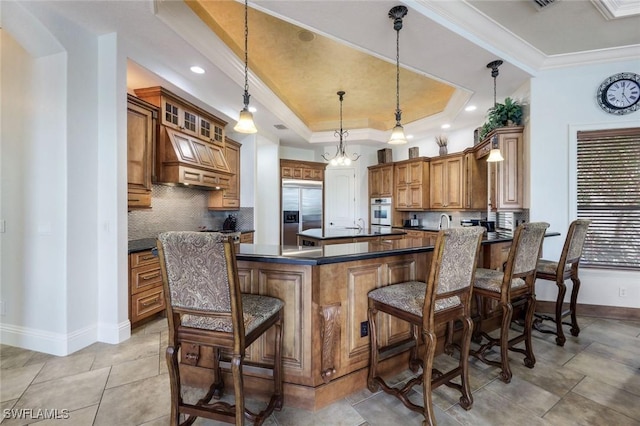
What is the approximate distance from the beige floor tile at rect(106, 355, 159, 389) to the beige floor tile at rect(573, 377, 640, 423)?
10.1 feet

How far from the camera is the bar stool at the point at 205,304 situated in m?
1.31

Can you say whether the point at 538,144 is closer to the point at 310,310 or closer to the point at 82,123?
the point at 310,310

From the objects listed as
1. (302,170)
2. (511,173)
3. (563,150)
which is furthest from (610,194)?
(302,170)

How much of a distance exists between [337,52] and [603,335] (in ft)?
13.9

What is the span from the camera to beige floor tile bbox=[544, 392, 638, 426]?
65.2 inches

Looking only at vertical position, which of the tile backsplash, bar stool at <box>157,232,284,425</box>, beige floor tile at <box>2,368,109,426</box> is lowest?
beige floor tile at <box>2,368,109,426</box>

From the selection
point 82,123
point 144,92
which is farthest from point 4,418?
point 144,92

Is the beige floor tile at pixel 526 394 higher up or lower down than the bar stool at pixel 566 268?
lower down

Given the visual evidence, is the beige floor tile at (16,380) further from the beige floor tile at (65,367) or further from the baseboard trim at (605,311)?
the baseboard trim at (605,311)

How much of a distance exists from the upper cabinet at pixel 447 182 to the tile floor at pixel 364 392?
125 inches

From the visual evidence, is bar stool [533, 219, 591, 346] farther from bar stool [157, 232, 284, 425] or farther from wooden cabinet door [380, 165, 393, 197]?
wooden cabinet door [380, 165, 393, 197]

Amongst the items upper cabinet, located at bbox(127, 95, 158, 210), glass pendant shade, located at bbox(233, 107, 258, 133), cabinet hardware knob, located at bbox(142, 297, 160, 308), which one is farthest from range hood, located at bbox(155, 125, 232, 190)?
glass pendant shade, located at bbox(233, 107, 258, 133)

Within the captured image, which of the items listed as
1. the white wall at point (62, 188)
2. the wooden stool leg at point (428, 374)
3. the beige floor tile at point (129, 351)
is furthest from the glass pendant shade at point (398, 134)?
the beige floor tile at point (129, 351)

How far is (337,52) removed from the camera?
354cm
